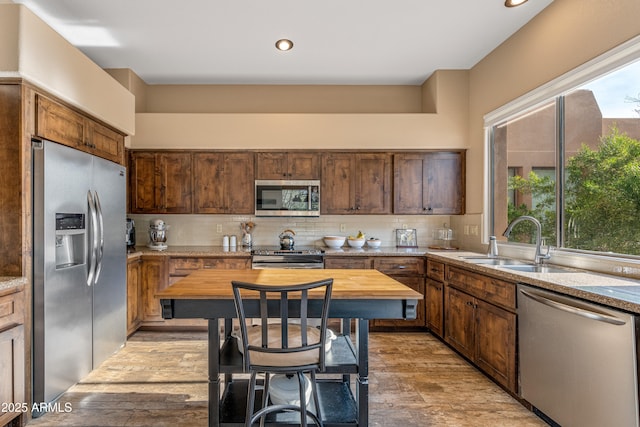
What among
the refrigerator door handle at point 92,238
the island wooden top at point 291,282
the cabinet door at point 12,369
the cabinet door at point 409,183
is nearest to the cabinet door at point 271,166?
the cabinet door at point 409,183

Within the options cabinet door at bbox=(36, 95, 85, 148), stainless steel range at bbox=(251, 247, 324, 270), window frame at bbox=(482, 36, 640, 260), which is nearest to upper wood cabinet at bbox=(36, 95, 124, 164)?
cabinet door at bbox=(36, 95, 85, 148)

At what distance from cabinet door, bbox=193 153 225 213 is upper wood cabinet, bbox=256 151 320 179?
1.52ft

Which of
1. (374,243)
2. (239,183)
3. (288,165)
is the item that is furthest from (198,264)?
(374,243)

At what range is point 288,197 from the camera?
4.34m

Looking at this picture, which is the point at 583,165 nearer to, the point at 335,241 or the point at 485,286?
the point at 485,286

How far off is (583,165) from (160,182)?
4.09 meters

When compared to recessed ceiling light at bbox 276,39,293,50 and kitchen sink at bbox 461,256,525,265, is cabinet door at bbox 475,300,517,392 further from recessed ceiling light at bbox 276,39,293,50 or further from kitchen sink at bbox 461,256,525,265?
recessed ceiling light at bbox 276,39,293,50

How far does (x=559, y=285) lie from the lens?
6.67 feet

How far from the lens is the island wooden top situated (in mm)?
1919

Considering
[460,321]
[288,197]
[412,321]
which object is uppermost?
Result: [288,197]

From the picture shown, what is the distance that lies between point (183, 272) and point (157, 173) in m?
1.21

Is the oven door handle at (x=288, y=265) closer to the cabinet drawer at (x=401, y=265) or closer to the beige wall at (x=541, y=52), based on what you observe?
the cabinet drawer at (x=401, y=265)

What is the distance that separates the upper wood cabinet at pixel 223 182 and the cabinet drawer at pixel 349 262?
1.10 metres

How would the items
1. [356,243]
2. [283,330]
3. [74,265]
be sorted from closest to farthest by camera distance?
[283,330]
[74,265]
[356,243]
